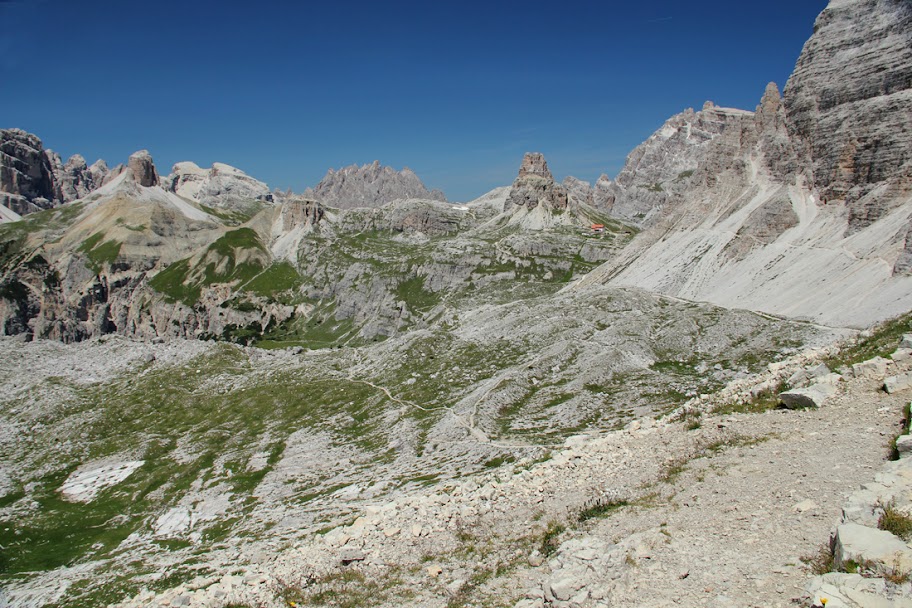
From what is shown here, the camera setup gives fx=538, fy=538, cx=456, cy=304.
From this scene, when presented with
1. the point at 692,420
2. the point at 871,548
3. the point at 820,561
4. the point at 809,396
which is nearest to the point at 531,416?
the point at 692,420

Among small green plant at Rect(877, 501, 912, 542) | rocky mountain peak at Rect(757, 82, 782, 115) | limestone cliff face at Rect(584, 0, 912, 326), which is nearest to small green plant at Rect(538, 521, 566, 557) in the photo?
small green plant at Rect(877, 501, 912, 542)

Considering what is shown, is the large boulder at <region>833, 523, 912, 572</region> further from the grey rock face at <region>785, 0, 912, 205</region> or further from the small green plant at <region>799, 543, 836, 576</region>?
the grey rock face at <region>785, 0, 912, 205</region>

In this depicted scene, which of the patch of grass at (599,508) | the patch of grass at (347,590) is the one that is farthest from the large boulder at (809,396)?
the patch of grass at (347,590)

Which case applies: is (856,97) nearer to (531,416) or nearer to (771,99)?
(771,99)

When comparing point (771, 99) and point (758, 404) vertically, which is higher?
point (771, 99)

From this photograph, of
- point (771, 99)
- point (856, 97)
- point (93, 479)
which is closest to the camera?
point (93, 479)

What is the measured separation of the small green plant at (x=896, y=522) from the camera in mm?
14016

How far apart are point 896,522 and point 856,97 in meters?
131

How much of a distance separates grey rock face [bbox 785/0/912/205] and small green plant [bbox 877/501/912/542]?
10844 cm

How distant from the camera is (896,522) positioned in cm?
1430

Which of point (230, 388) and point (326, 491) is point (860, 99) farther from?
point (230, 388)

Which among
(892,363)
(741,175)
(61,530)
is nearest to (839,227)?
(741,175)

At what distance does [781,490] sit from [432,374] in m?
87.5

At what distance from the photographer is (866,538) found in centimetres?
1379
